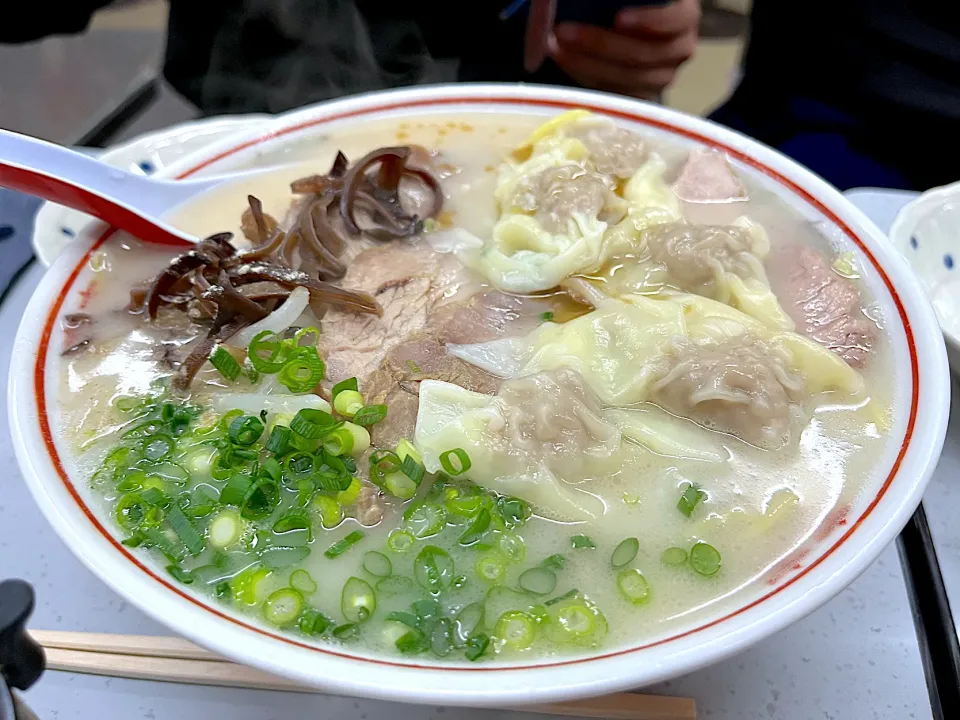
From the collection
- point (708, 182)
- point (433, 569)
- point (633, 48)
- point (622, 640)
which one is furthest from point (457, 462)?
point (633, 48)

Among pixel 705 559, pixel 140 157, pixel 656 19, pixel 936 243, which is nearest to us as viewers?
pixel 705 559

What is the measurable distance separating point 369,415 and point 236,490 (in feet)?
0.87

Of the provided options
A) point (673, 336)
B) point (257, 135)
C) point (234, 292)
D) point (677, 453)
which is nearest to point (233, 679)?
point (234, 292)

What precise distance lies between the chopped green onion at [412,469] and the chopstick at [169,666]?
397 millimetres

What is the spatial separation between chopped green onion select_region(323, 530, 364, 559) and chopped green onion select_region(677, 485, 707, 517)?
55cm

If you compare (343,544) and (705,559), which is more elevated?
(705,559)

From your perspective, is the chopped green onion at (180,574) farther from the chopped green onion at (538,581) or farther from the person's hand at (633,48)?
the person's hand at (633,48)

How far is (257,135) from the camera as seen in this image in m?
2.04

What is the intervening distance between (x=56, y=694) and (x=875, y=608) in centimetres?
155

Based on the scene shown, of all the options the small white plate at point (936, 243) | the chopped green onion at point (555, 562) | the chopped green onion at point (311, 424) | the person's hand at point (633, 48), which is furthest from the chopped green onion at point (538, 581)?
the person's hand at point (633, 48)

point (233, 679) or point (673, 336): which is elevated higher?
point (673, 336)

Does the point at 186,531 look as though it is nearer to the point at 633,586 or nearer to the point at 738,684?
the point at 633,586

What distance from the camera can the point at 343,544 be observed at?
1209mm

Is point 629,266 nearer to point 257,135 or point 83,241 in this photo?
point 257,135
